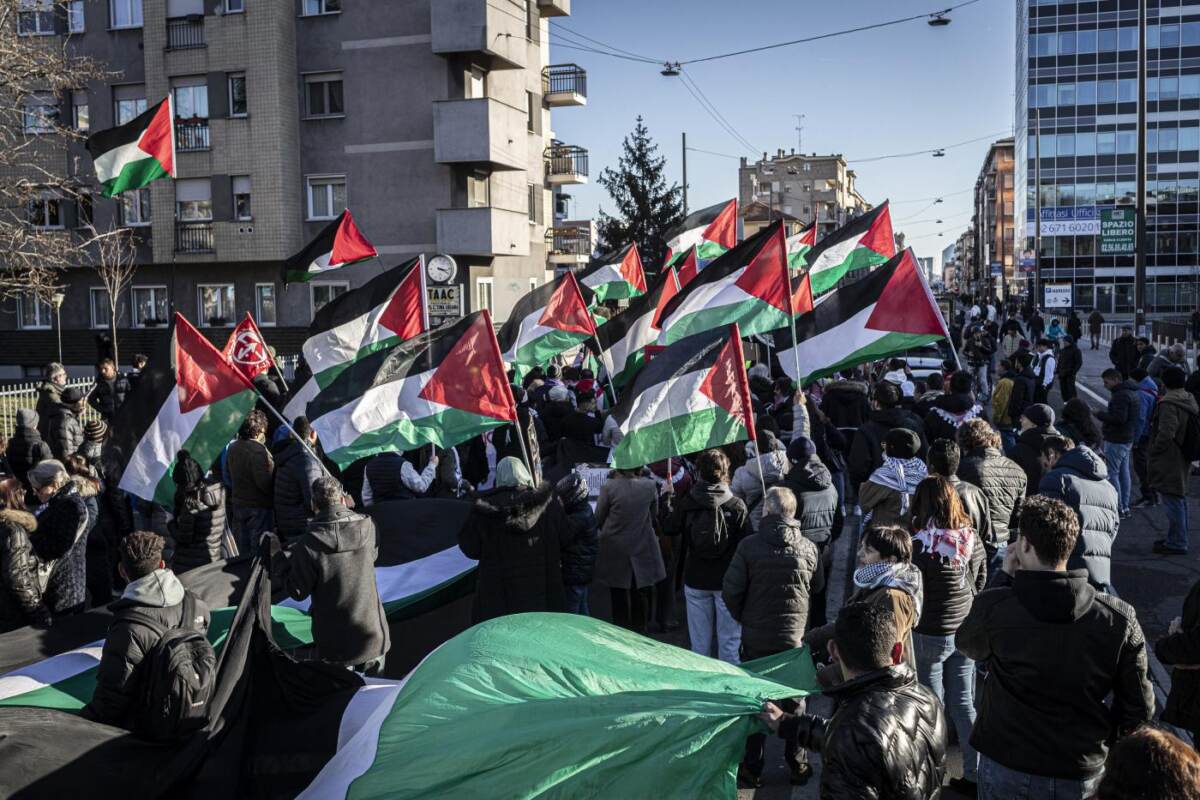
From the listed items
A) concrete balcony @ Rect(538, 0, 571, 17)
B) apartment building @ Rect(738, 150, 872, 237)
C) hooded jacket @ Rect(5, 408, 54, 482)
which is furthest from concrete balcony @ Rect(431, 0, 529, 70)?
apartment building @ Rect(738, 150, 872, 237)

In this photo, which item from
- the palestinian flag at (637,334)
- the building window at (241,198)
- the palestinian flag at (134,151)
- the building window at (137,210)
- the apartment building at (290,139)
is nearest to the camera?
the palestinian flag at (637,334)

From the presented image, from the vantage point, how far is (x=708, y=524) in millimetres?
7172

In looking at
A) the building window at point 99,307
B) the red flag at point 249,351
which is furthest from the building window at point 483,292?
the red flag at point 249,351

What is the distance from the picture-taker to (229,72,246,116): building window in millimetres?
31875

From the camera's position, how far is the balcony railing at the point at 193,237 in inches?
1280

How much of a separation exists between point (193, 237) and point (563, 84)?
15.6m

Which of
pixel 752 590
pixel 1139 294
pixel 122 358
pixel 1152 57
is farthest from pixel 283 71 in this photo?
pixel 1152 57

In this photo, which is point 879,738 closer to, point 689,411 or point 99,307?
point 689,411

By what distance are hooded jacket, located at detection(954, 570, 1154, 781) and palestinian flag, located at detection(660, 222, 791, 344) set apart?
5.79 metres

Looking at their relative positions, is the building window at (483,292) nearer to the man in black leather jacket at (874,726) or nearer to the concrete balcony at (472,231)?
the concrete balcony at (472,231)

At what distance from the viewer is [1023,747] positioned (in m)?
4.20

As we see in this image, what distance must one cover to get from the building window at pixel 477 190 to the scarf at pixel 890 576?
92.2 ft

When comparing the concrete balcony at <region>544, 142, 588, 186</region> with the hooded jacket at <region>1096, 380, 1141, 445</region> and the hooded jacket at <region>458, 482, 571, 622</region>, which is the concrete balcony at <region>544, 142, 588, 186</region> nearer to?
the hooded jacket at <region>1096, 380, 1141, 445</region>

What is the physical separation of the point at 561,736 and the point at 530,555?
3788 millimetres
